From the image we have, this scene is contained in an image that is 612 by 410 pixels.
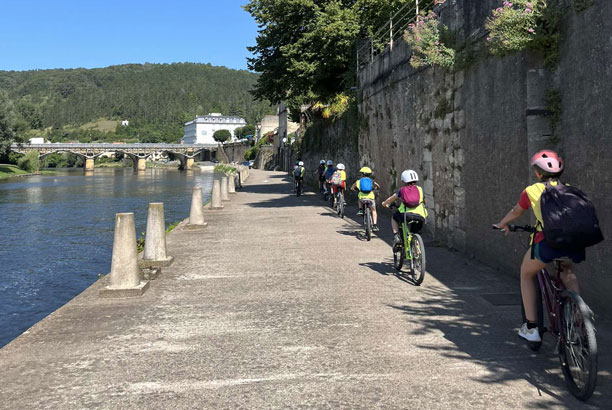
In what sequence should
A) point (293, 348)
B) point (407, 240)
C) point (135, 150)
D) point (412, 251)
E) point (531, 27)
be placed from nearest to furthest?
1. point (293, 348)
2. point (531, 27)
3. point (412, 251)
4. point (407, 240)
5. point (135, 150)

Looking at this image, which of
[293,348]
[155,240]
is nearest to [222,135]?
[155,240]

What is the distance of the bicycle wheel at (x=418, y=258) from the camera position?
706 cm

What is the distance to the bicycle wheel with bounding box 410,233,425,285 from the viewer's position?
23.2 ft

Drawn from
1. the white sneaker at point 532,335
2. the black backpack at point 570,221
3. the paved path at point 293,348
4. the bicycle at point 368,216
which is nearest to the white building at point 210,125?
the bicycle at point 368,216

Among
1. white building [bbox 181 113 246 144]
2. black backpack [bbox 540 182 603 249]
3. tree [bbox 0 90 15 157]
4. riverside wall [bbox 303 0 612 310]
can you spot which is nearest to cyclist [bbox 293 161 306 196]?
riverside wall [bbox 303 0 612 310]

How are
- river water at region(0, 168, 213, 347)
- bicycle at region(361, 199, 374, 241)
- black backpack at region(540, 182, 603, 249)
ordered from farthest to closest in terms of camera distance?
bicycle at region(361, 199, 374, 241), river water at region(0, 168, 213, 347), black backpack at region(540, 182, 603, 249)

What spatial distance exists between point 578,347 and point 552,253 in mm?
646

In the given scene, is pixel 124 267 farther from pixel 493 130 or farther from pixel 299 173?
pixel 299 173

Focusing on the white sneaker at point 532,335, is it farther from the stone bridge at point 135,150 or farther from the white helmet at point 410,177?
the stone bridge at point 135,150

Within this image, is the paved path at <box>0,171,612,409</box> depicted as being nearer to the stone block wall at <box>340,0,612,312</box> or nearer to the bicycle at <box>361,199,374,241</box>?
the stone block wall at <box>340,0,612,312</box>

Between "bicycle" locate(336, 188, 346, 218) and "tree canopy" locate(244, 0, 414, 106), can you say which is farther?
"tree canopy" locate(244, 0, 414, 106)

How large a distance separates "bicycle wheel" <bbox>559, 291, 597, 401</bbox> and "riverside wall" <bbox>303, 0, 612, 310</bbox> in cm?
185

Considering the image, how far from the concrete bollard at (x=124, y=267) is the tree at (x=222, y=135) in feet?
549

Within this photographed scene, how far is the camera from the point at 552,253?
387cm
